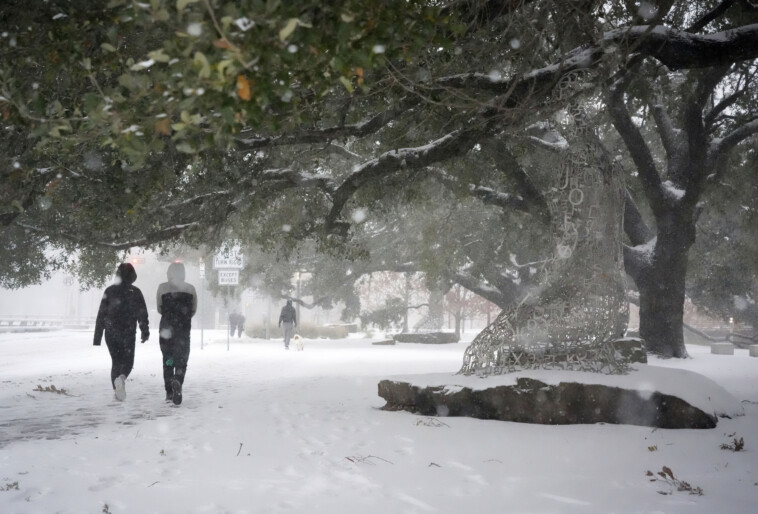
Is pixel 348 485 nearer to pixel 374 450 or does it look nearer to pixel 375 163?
pixel 374 450

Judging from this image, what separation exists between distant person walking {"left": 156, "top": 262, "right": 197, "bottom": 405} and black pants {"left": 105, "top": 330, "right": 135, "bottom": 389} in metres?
0.69

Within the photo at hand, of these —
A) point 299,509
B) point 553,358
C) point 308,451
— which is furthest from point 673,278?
point 299,509

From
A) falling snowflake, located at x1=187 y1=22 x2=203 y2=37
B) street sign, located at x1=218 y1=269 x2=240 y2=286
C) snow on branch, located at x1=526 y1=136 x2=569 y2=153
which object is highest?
snow on branch, located at x1=526 y1=136 x2=569 y2=153

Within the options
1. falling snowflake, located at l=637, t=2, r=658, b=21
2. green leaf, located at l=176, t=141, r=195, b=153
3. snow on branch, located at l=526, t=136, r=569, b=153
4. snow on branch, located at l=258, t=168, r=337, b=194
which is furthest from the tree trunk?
green leaf, located at l=176, t=141, r=195, b=153

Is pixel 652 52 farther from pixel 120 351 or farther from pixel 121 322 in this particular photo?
pixel 120 351

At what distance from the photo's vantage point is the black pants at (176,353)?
7972 millimetres

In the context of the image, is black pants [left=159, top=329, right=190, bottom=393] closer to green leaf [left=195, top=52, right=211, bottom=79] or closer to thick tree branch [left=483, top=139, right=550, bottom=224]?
thick tree branch [left=483, top=139, right=550, bottom=224]

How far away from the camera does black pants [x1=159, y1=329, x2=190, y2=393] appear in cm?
797

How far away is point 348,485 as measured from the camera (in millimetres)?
4195

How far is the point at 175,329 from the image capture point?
26.4 ft

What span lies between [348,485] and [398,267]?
68.2 ft

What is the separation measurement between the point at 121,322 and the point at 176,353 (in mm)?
1108

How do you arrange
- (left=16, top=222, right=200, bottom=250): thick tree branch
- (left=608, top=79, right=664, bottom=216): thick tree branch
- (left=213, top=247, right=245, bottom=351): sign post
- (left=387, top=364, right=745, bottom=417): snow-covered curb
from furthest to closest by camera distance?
(left=213, top=247, right=245, bottom=351): sign post
(left=608, top=79, right=664, bottom=216): thick tree branch
(left=16, top=222, right=200, bottom=250): thick tree branch
(left=387, top=364, right=745, bottom=417): snow-covered curb

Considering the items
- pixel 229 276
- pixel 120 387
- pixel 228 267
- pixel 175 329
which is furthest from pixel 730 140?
pixel 229 276
